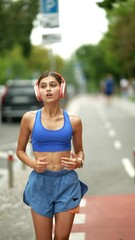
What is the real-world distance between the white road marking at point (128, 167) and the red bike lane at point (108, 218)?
1.99 meters

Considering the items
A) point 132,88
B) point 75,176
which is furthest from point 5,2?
point 132,88

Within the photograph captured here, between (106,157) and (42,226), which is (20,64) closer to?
(106,157)

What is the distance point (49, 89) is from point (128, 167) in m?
6.99

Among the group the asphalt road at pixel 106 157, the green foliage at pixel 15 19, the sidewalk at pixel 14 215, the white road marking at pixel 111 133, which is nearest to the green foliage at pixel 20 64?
the green foliage at pixel 15 19

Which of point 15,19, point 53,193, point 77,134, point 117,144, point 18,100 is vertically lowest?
point 18,100

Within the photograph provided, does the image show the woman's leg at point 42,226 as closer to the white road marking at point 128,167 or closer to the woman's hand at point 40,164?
the woman's hand at point 40,164

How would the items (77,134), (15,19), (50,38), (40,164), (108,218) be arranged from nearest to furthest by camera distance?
1. (40,164)
2. (77,134)
3. (108,218)
4. (50,38)
5. (15,19)

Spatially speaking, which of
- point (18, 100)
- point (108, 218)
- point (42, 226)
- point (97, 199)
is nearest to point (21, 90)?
point (18, 100)

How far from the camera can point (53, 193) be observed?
3984 mm

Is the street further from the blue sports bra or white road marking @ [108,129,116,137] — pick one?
white road marking @ [108,129,116,137]

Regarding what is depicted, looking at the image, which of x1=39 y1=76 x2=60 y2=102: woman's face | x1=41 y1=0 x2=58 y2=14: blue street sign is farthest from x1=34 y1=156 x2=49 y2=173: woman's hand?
x1=41 y1=0 x2=58 y2=14: blue street sign

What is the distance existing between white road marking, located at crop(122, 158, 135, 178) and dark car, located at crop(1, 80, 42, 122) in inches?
433

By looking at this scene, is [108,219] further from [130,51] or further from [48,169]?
[130,51]

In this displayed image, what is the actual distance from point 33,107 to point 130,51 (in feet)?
57.3
